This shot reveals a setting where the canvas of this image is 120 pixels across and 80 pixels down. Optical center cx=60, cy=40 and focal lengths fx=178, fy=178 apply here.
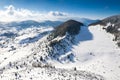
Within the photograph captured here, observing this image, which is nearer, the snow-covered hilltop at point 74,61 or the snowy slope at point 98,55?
the snow-covered hilltop at point 74,61

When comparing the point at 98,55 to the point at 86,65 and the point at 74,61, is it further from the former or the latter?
the point at 74,61

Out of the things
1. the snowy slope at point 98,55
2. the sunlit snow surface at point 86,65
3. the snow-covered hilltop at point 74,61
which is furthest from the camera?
the snowy slope at point 98,55

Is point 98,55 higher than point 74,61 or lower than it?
higher

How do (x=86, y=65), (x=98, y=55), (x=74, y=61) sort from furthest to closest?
(x=98, y=55) < (x=74, y=61) < (x=86, y=65)

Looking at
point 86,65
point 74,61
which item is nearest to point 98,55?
point 86,65

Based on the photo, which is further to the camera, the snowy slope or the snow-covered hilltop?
the snowy slope

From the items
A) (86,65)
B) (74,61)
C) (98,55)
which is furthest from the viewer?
(98,55)

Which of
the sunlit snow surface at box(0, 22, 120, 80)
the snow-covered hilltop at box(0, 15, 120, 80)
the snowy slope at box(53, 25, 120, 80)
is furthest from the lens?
the snowy slope at box(53, 25, 120, 80)

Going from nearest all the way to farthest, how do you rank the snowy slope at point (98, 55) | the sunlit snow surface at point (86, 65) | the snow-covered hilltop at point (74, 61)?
the sunlit snow surface at point (86, 65)
the snow-covered hilltop at point (74, 61)
the snowy slope at point (98, 55)

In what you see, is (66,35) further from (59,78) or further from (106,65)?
(59,78)

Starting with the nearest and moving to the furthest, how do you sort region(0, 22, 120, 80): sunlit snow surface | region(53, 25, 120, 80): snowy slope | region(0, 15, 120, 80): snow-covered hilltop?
region(0, 22, 120, 80): sunlit snow surface
region(0, 15, 120, 80): snow-covered hilltop
region(53, 25, 120, 80): snowy slope

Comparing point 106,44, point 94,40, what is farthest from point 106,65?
point 94,40

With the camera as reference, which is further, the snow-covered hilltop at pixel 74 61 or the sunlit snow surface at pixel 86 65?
the snow-covered hilltop at pixel 74 61
